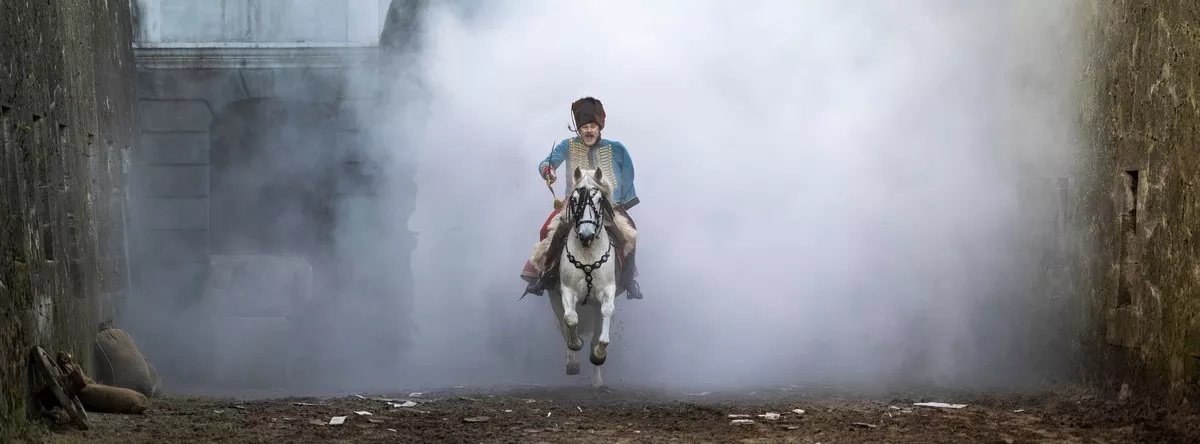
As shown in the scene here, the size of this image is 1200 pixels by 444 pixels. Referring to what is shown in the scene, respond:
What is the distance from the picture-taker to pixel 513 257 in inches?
621

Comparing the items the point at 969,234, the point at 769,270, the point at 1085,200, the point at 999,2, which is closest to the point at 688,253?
the point at 769,270

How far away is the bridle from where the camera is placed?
10.7 meters

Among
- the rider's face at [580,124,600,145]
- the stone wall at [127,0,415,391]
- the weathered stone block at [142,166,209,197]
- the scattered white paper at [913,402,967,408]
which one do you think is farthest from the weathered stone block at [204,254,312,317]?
the scattered white paper at [913,402,967,408]

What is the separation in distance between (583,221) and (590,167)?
1457 millimetres

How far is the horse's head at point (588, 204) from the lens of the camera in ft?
34.9

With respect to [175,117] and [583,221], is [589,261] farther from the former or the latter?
[175,117]

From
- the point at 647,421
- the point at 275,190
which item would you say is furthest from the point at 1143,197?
the point at 275,190

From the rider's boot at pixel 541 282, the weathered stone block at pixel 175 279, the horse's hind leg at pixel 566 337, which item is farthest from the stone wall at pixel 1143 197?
the weathered stone block at pixel 175 279

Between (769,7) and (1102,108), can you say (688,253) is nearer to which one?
(769,7)

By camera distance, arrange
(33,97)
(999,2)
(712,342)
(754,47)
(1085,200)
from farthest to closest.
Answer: (754,47), (712,342), (999,2), (1085,200), (33,97)

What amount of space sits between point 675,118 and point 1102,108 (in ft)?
20.9

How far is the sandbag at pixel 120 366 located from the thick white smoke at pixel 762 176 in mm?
3759

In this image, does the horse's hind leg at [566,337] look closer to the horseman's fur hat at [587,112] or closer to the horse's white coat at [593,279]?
the horse's white coat at [593,279]

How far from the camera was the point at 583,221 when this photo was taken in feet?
34.9
